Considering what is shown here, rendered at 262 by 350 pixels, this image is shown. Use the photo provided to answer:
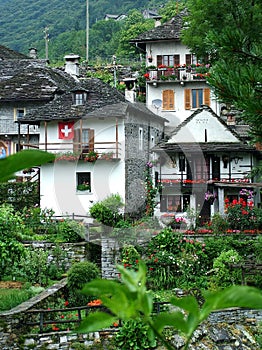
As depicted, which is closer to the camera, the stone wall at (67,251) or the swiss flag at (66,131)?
the stone wall at (67,251)

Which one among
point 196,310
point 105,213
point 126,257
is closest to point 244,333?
point 126,257

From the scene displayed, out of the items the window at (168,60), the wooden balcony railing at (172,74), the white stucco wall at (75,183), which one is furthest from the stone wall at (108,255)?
the window at (168,60)

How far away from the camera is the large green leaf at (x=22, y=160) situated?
2.23 ft

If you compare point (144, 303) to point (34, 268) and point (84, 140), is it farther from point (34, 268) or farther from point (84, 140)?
point (84, 140)

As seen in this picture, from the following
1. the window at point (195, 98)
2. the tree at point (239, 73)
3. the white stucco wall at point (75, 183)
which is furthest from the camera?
the window at point (195, 98)

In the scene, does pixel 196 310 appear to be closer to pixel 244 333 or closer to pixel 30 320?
pixel 30 320

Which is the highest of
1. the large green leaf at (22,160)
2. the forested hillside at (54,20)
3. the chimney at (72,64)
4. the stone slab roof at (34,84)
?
the forested hillside at (54,20)

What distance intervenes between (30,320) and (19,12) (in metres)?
102

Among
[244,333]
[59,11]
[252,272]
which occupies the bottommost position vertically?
[244,333]

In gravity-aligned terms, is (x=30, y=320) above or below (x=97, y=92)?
below

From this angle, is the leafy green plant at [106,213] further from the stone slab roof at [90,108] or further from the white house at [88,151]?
the stone slab roof at [90,108]

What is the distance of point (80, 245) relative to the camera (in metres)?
20.4

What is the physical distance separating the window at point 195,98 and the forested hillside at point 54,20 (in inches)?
1701

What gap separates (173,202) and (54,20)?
256 ft
